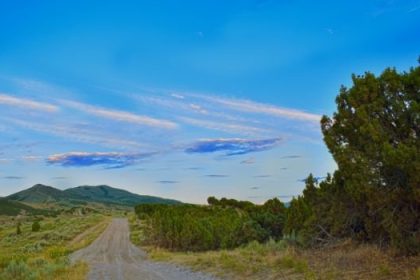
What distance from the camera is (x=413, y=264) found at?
13477mm

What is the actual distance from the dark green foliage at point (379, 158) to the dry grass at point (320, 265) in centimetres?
70

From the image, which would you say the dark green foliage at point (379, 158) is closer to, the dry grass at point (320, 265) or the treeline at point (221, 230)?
the dry grass at point (320, 265)

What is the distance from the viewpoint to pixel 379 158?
580 inches

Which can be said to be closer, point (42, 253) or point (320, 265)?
point (320, 265)

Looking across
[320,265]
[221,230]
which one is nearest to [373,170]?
[320,265]

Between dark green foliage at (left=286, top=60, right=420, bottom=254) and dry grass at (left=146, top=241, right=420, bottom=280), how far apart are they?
0.70 metres

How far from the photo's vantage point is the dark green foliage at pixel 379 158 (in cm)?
1433

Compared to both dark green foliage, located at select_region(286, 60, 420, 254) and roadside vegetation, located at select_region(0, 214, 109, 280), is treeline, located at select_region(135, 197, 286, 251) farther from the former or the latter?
dark green foliage, located at select_region(286, 60, 420, 254)

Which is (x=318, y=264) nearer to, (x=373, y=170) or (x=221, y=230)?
(x=373, y=170)

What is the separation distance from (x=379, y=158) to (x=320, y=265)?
3.81 metres

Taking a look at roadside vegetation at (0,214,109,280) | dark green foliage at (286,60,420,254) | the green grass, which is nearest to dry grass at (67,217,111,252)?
roadside vegetation at (0,214,109,280)

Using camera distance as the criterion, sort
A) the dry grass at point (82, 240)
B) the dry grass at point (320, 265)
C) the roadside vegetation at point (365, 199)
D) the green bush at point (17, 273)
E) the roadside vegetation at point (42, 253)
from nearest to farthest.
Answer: the dry grass at point (320, 265) < the roadside vegetation at point (365, 199) < the roadside vegetation at point (42, 253) < the green bush at point (17, 273) < the dry grass at point (82, 240)

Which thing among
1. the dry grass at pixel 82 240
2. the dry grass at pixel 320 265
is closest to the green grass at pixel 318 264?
the dry grass at pixel 320 265

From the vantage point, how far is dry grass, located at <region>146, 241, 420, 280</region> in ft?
44.0
